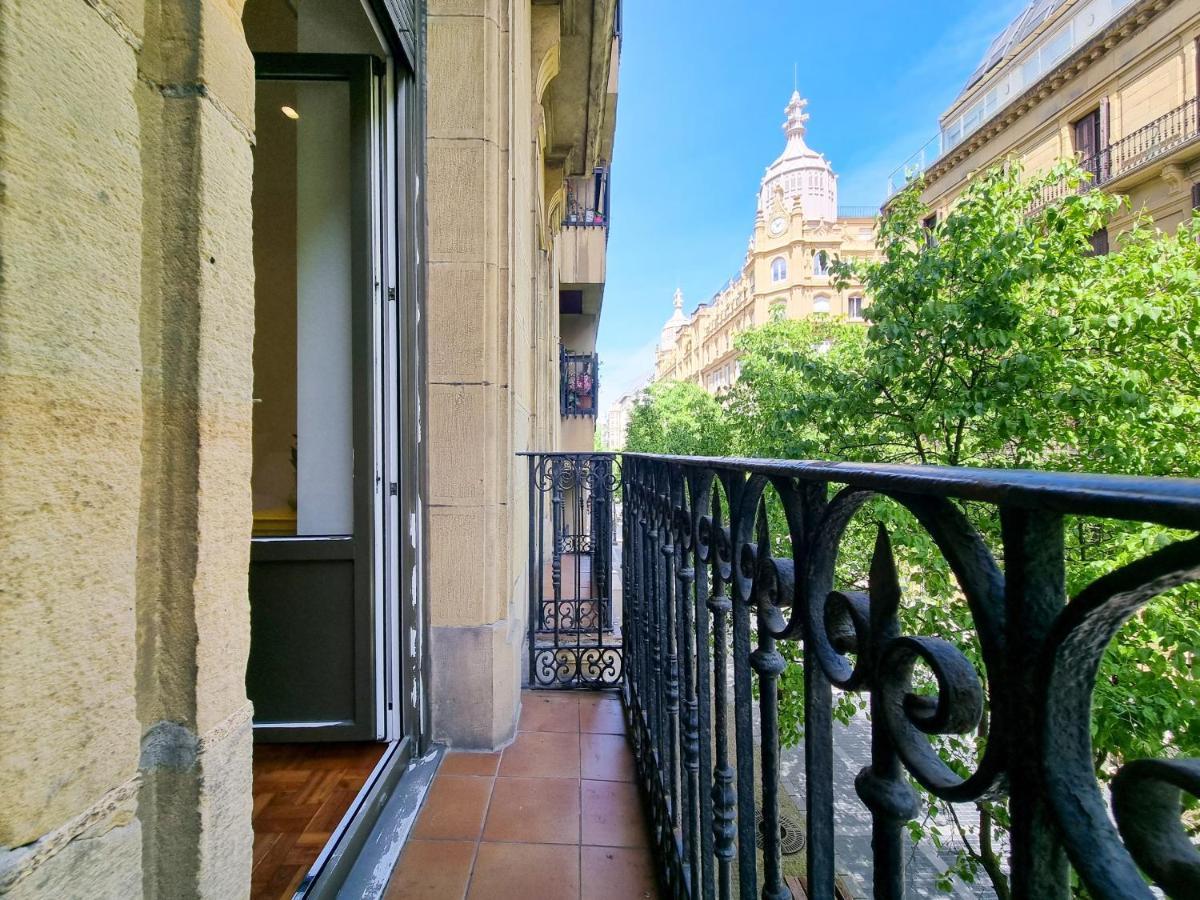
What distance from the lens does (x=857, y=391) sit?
7.12 meters

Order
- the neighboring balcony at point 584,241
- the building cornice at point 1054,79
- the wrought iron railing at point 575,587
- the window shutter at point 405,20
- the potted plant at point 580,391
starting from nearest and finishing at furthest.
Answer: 1. the window shutter at point 405,20
2. the wrought iron railing at point 575,587
3. the neighboring balcony at point 584,241
4. the potted plant at point 580,391
5. the building cornice at point 1054,79

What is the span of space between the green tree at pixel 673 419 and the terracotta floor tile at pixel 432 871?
638 inches

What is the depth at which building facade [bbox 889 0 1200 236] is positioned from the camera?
13.9m

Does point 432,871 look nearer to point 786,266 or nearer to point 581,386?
point 581,386

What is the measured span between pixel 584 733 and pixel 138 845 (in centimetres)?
231

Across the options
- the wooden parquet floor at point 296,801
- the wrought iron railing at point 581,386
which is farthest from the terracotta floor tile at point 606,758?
the wrought iron railing at point 581,386

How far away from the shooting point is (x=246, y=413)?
0.94 metres

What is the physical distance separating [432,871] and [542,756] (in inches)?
30.1

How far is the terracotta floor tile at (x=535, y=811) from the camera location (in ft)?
6.79

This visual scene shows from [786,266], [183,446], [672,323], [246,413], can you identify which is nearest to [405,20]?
[246,413]

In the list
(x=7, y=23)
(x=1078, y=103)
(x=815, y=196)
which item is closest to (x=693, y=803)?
(x=7, y=23)

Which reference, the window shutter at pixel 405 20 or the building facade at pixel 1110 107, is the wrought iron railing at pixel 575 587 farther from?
the building facade at pixel 1110 107

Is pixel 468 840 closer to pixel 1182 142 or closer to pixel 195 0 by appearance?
pixel 195 0

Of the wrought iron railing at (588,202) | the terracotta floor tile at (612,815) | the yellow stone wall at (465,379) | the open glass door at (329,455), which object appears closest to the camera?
the terracotta floor tile at (612,815)
